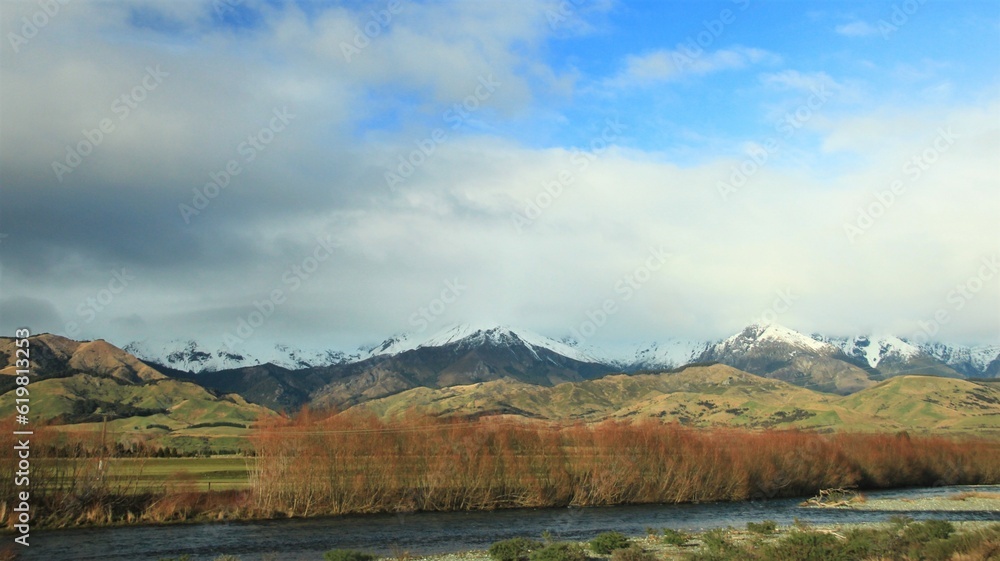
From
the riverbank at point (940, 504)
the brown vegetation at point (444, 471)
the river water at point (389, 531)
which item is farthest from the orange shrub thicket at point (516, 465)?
the riverbank at point (940, 504)

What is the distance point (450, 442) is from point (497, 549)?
37056 millimetres

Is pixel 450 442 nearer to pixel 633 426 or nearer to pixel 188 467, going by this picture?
pixel 633 426

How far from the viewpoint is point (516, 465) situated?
268 feet

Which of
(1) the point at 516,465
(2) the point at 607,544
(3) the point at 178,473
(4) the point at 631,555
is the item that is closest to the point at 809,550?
(4) the point at 631,555

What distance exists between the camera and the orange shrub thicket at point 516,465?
71062 mm

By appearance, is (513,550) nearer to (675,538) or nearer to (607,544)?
(607,544)

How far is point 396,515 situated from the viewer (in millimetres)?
71938

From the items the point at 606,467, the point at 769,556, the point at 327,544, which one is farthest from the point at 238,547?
the point at 606,467

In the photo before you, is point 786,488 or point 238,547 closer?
point 238,547

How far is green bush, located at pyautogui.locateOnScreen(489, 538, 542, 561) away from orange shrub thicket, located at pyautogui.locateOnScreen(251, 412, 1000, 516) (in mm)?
33244

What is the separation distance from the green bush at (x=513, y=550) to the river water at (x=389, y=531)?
26.8ft

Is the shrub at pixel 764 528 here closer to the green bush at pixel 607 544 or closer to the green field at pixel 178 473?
the green bush at pixel 607 544

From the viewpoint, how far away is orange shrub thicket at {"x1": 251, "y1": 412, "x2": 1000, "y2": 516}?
7106 cm

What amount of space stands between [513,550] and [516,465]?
132 feet
